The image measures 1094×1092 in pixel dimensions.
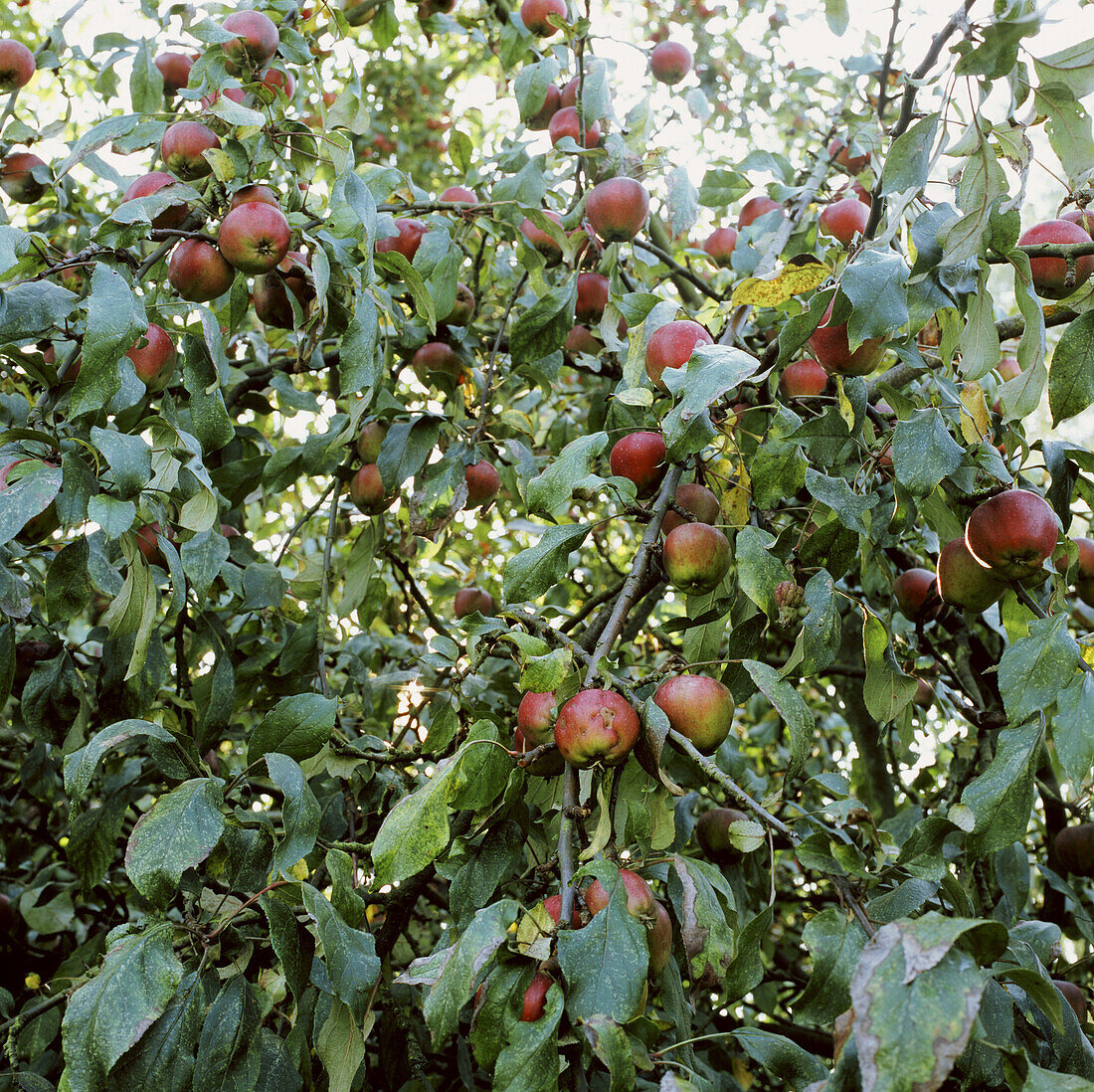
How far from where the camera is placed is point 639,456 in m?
1.11

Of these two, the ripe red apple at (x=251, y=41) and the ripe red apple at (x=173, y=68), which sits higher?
the ripe red apple at (x=251, y=41)

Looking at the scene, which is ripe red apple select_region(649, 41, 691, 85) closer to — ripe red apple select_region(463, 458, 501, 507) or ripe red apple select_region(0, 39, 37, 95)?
ripe red apple select_region(463, 458, 501, 507)

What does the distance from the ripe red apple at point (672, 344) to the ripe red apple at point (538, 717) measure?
1.51ft

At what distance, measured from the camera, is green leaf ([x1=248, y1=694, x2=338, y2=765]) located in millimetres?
1059

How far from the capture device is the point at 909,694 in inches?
40.6

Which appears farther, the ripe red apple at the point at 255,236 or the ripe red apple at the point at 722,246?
the ripe red apple at the point at 722,246

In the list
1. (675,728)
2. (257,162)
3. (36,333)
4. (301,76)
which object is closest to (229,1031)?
(675,728)

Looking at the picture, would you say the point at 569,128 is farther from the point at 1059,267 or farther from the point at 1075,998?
the point at 1075,998

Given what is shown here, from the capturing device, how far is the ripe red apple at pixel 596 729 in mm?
814

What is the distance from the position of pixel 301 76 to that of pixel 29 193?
1.94 ft

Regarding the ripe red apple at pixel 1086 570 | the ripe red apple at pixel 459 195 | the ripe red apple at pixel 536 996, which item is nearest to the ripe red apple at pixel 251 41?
the ripe red apple at pixel 459 195

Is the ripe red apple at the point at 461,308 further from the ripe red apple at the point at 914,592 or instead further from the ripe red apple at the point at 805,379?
the ripe red apple at the point at 914,592

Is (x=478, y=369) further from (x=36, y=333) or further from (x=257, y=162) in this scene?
(x=36, y=333)

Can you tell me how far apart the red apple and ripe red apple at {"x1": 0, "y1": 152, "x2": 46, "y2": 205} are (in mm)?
601
